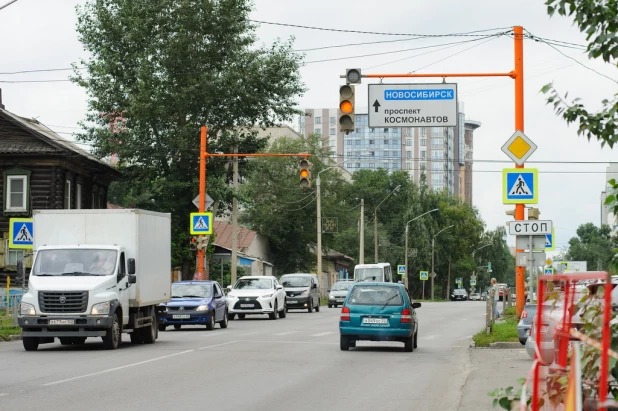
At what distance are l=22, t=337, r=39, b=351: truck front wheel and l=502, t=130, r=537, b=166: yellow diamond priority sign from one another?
1058cm

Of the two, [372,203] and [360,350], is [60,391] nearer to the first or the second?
[360,350]

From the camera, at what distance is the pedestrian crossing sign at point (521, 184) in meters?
21.9

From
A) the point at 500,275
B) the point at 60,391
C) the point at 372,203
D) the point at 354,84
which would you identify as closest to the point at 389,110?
the point at 354,84

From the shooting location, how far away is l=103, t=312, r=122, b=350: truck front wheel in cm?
2281

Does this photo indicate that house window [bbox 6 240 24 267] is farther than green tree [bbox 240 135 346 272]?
No

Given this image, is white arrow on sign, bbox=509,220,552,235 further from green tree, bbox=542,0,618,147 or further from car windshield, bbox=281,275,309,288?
car windshield, bbox=281,275,309,288

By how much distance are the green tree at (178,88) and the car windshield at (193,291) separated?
19732 millimetres

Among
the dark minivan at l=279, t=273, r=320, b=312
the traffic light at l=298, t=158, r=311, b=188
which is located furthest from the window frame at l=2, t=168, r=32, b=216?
the traffic light at l=298, t=158, r=311, b=188

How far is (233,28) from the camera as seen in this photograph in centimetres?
5300

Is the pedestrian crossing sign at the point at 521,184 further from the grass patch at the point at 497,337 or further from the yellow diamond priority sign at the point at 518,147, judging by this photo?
the grass patch at the point at 497,337

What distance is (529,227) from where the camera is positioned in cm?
2208

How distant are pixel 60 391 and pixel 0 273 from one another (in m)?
37.4

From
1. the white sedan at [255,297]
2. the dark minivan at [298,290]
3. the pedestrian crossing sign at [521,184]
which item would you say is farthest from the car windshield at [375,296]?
the dark minivan at [298,290]

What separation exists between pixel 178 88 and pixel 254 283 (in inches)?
569
